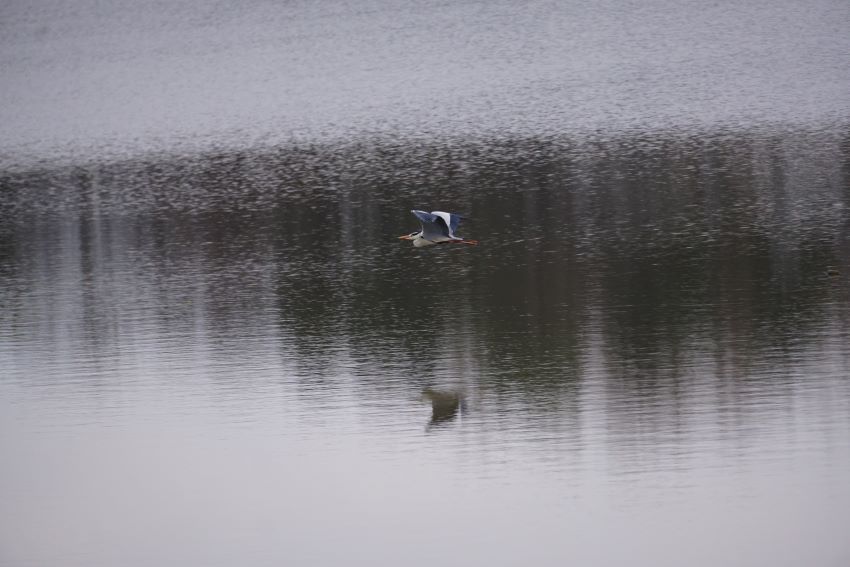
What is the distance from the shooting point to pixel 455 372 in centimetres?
1265

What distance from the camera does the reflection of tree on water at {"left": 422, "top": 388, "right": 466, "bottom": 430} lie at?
11323mm

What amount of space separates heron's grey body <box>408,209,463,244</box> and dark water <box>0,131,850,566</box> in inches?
32.5

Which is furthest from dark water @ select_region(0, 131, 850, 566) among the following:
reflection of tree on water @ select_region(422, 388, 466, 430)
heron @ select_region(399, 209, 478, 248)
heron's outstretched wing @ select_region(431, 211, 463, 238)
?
heron's outstretched wing @ select_region(431, 211, 463, 238)

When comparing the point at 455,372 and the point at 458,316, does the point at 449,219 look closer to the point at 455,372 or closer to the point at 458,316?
the point at 458,316

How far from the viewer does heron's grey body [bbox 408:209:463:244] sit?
14.0 metres

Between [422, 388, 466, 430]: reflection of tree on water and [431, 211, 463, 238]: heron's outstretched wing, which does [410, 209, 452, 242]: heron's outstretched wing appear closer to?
[431, 211, 463, 238]: heron's outstretched wing

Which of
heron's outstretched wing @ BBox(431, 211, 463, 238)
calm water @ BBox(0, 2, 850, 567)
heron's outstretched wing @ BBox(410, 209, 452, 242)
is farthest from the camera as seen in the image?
heron's outstretched wing @ BBox(431, 211, 463, 238)

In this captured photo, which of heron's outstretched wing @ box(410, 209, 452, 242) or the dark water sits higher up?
heron's outstretched wing @ box(410, 209, 452, 242)

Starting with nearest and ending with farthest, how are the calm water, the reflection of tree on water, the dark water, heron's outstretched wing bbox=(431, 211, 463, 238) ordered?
the dark water
the calm water
the reflection of tree on water
heron's outstretched wing bbox=(431, 211, 463, 238)

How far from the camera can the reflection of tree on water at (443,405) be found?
37.1 feet

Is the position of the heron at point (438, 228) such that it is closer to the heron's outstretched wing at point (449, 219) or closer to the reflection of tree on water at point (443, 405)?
the heron's outstretched wing at point (449, 219)

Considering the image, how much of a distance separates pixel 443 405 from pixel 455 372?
1.00 meters

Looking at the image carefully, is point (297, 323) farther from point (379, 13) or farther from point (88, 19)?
point (88, 19)

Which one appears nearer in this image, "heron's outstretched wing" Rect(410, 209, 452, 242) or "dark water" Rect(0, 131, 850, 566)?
"dark water" Rect(0, 131, 850, 566)
